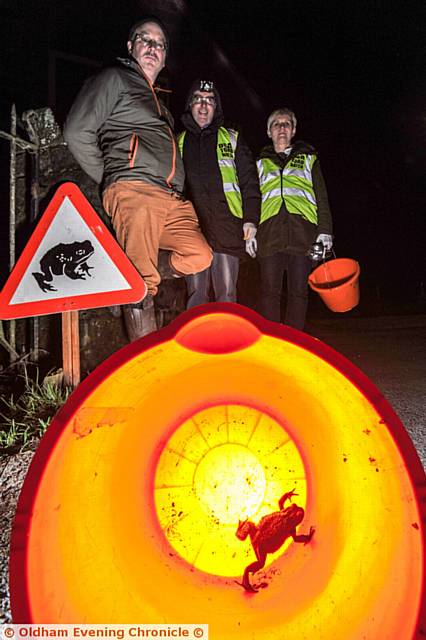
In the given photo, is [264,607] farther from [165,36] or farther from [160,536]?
[165,36]

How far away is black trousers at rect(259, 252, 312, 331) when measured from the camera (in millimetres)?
3111

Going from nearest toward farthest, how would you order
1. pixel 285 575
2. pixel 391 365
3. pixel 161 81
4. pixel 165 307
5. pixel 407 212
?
pixel 285 575
pixel 165 307
pixel 391 365
pixel 161 81
pixel 407 212

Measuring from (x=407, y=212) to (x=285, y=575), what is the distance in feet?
75.1

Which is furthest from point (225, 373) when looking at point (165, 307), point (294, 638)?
point (165, 307)

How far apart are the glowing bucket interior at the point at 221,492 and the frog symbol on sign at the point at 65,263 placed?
941 mm

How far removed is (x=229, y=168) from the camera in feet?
9.39

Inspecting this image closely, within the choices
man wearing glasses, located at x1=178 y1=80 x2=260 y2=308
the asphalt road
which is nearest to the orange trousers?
man wearing glasses, located at x1=178 y1=80 x2=260 y2=308

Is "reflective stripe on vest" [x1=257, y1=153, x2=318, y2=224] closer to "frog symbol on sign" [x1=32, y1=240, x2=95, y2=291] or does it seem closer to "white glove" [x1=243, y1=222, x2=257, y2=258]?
"white glove" [x1=243, y1=222, x2=257, y2=258]

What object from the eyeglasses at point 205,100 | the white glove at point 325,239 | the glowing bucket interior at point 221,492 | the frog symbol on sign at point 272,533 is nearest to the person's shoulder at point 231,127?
the eyeglasses at point 205,100

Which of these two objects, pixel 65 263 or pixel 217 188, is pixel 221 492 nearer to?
pixel 65 263

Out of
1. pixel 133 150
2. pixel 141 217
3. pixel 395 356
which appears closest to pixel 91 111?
pixel 133 150

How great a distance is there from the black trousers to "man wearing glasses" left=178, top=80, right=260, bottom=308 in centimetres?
31

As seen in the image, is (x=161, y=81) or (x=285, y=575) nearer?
(x=285, y=575)

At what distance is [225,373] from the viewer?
1.32m
